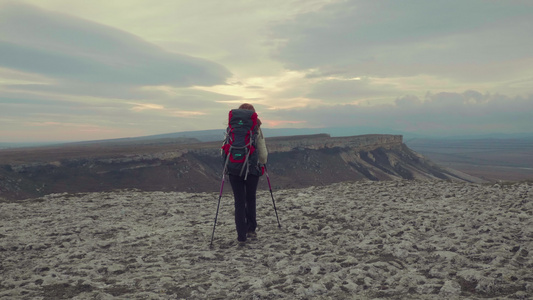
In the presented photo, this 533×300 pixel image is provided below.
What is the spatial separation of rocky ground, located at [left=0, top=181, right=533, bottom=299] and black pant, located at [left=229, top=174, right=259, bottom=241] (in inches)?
17.1

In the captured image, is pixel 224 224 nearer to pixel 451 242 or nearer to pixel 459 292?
pixel 451 242

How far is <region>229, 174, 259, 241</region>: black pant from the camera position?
771 cm

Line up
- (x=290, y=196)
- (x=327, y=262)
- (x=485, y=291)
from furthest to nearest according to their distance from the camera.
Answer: (x=290, y=196) → (x=327, y=262) → (x=485, y=291)

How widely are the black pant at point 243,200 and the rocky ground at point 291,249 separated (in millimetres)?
433

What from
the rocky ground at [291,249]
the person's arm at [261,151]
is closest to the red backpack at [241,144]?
the person's arm at [261,151]

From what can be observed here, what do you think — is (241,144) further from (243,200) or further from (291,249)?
(291,249)

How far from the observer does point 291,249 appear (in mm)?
7199

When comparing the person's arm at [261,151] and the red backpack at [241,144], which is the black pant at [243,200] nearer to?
the red backpack at [241,144]

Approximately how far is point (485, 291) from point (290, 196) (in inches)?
363

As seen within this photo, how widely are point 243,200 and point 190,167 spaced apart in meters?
65.0

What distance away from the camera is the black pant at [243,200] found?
771 centimetres

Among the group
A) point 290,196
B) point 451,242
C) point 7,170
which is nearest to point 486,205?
point 451,242

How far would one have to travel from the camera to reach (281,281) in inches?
212

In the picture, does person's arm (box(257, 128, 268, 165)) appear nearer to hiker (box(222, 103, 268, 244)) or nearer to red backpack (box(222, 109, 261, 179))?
hiker (box(222, 103, 268, 244))
